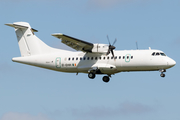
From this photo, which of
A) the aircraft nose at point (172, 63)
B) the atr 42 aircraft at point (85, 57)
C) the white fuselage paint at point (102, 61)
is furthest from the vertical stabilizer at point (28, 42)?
the aircraft nose at point (172, 63)

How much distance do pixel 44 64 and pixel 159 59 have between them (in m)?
11.6

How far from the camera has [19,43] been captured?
37.7 meters

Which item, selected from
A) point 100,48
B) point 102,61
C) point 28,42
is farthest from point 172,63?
point 28,42

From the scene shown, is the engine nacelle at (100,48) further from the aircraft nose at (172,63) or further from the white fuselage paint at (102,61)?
the aircraft nose at (172,63)

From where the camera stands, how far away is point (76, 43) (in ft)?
110

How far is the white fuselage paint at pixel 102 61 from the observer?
3269 centimetres

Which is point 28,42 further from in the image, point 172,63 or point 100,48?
point 172,63

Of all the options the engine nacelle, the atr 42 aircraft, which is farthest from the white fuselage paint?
the engine nacelle

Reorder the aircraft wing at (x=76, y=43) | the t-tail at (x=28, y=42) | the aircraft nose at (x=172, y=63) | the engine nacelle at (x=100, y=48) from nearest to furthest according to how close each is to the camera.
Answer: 1. the aircraft nose at (x=172, y=63)
2. the aircraft wing at (x=76, y=43)
3. the engine nacelle at (x=100, y=48)
4. the t-tail at (x=28, y=42)

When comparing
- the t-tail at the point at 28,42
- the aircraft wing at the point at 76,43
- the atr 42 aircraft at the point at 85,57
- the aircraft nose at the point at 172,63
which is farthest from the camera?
the t-tail at the point at 28,42

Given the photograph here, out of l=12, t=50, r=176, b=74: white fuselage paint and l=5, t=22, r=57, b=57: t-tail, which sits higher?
l=5, t=22, r=57, b=57: t-tail

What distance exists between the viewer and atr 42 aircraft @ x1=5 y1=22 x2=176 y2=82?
32.8 metres

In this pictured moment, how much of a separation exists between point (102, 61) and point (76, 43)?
3.04m

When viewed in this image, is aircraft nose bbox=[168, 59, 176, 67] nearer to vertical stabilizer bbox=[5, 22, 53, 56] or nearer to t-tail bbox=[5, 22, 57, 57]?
t-tail bbox=[5, 22, 57, 57]
